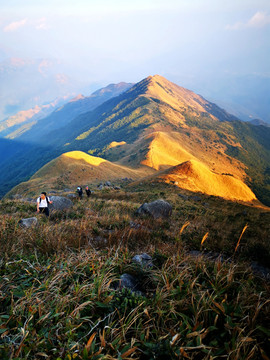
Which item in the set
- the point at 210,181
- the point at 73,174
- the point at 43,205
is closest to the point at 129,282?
the point at 43,205

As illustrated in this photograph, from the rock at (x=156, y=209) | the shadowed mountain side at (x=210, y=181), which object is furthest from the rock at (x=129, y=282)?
the shadowed mountain side at (x=210, y=181)

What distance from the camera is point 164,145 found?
10119 centimetres

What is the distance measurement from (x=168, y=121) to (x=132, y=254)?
586 ft

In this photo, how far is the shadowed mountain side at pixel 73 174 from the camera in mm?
50606

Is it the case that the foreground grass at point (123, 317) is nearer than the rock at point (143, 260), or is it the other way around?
the foreground grass at point (123, 317)

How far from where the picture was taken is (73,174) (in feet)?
185

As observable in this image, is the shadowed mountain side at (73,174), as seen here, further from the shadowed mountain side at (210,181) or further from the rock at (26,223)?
the rock at (26,223)

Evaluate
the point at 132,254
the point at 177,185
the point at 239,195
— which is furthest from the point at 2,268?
the point at 239,195

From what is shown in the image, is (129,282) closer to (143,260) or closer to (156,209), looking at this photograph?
(143,260)

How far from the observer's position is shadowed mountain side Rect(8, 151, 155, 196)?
50.6 metres

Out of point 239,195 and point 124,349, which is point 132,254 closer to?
point 124,349

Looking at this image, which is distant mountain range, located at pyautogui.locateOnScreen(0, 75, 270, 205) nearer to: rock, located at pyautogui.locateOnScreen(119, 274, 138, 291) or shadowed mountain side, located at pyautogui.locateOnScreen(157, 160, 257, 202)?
shadowed mountain side, located at pyautogui.locateOnScreen(157, 160, 257, 202)

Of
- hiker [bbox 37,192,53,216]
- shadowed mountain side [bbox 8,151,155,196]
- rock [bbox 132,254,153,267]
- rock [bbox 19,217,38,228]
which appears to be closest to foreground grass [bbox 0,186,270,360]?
rock [bbox 132,254,153,267]

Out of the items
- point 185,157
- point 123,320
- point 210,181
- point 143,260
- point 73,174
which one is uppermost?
point 123,320
